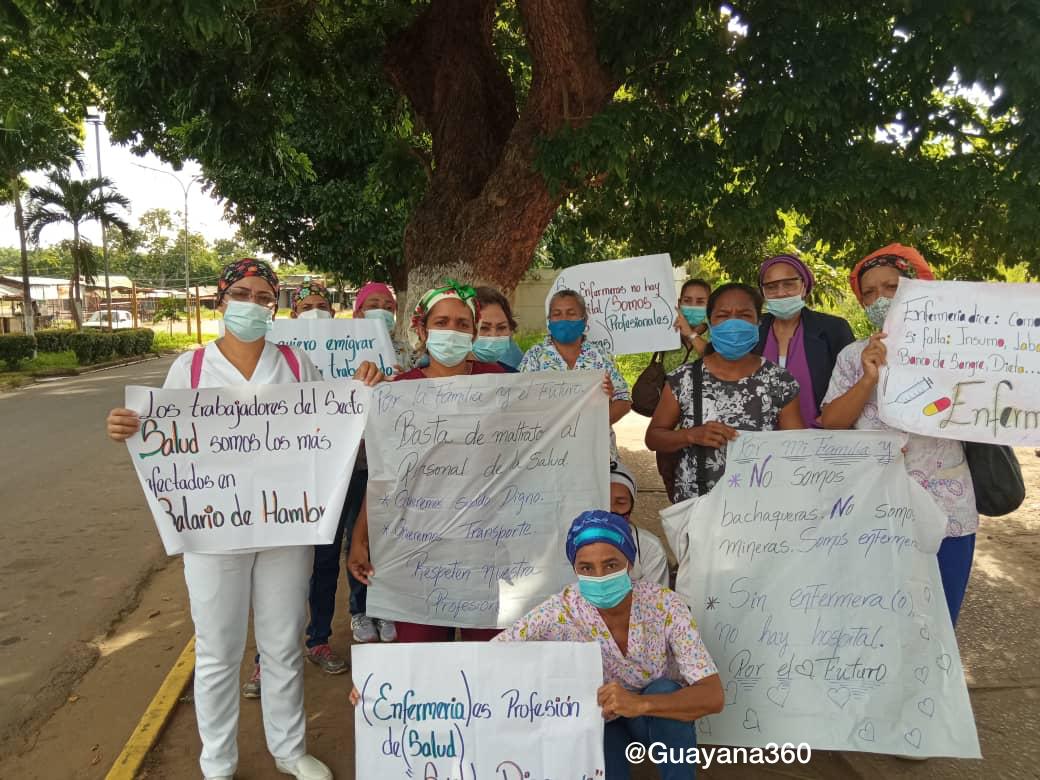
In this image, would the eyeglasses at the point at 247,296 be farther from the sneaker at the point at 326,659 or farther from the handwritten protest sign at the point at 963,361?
the handwritten protest sign at the point at 963,361

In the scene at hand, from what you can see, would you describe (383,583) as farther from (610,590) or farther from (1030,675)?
(1030,675)

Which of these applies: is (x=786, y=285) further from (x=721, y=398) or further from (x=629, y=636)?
(x=629, y=636)

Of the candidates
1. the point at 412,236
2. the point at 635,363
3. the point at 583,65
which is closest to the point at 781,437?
the point at 583,65

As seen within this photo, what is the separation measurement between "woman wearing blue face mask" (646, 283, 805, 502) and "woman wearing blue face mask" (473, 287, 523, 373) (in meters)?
0.89

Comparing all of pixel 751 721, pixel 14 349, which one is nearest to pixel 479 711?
pixel 751 721

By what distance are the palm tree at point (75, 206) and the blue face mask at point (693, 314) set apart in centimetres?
3140

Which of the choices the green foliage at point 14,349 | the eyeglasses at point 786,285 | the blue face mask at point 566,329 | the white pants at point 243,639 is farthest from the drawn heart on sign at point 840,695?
the green foliage at point 14,349

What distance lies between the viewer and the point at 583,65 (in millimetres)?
5543

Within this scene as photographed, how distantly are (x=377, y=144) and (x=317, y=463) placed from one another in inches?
→ 471

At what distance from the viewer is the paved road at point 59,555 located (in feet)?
14.1

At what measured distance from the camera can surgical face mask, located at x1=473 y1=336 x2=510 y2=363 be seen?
3.81m

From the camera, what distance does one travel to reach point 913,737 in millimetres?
2785

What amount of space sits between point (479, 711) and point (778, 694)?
118 centimetres

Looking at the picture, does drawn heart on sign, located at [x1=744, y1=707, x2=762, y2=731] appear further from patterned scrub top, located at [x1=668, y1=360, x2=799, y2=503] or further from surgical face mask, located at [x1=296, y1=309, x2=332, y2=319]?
surgical face mask, located at [x1=296, y1=309, x2=332, y2=319]
